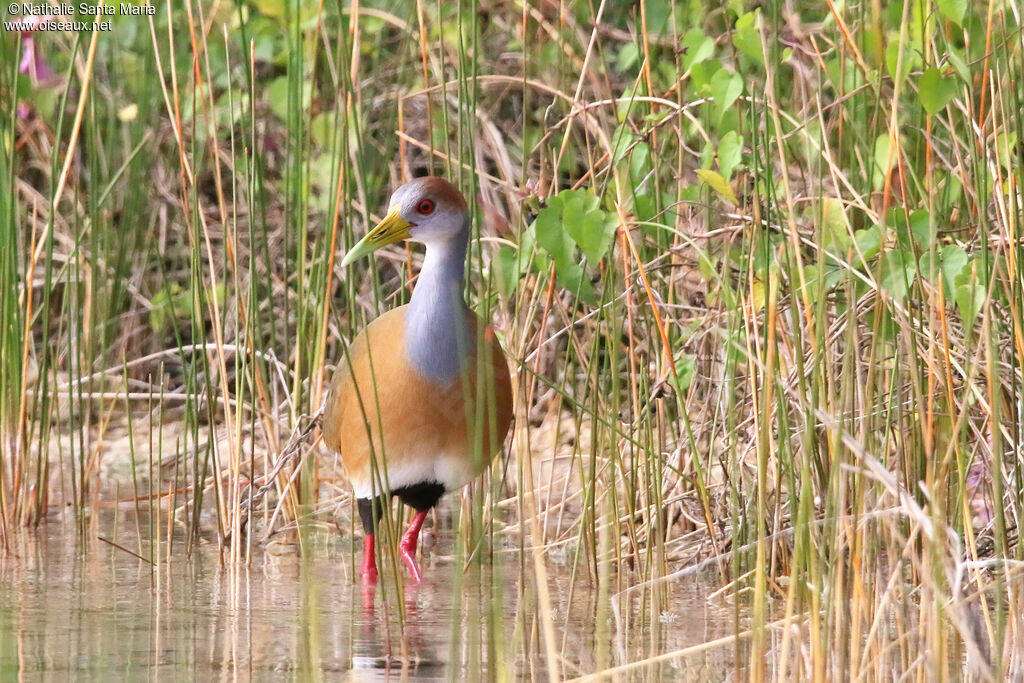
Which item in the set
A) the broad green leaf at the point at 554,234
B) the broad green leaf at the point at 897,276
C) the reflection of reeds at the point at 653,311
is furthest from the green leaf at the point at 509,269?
the broad green leaf at the point at 897,276

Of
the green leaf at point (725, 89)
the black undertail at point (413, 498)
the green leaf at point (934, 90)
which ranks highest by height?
A: the green leaf at point (725, 89)

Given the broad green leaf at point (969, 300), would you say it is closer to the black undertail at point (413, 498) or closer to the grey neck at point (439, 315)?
the grey neck at point (439, 315)

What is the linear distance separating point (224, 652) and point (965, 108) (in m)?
1.85

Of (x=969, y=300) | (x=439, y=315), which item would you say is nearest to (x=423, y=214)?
(x=439, y=315)

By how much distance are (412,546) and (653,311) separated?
0.88 metres

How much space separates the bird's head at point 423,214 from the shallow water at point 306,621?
798mm

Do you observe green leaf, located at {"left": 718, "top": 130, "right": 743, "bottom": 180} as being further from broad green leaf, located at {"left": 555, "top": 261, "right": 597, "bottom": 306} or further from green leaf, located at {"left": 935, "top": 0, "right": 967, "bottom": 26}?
green leaf, located at {"left": 935, "top": 0, "right": 967, "bottom": 26}

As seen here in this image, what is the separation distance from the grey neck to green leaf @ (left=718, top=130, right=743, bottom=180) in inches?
27.2

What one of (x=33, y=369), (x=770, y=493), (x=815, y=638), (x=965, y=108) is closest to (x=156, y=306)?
(x=33, y=369)

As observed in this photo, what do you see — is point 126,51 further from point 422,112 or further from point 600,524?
point 600,524

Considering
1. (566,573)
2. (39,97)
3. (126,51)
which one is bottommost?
(566,573)

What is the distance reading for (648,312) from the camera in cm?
387

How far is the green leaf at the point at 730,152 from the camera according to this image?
3.17 metres

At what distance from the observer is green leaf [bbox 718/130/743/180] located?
3.17m
